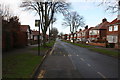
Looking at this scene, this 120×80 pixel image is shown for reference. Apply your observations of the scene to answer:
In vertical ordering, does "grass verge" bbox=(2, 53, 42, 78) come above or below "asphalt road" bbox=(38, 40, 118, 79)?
above

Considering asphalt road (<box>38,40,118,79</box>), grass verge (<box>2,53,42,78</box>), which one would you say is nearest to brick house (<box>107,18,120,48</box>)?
asphalt road (<box>38,40,118,79</box>)

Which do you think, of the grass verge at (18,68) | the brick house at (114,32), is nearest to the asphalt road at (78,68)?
the grass verge at (18,68)

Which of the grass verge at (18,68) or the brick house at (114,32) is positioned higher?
the brick house at (114,32)

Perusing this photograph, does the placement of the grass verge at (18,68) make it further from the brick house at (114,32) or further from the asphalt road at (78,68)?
the brick house at (114,32)

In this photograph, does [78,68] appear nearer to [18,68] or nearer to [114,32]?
[18,68]

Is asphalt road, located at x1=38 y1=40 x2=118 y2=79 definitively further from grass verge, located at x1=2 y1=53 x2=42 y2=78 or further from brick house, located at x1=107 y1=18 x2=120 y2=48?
brick house, located at x1=107 y1=18 x2=120 y2=48

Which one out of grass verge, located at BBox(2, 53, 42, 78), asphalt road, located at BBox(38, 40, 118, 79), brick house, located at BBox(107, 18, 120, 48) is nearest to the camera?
grass verge, located at BBox(2, 53, 42, 78)

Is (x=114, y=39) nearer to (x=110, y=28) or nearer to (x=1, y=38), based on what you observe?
(x=110, y=28)

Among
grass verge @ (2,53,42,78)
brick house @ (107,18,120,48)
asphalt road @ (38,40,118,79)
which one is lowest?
asphalt road @ (38,40,118,79)

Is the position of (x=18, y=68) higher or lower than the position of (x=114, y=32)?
lower

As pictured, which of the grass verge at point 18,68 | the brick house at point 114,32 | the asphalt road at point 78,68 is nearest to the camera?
the grass verge at point 18,68

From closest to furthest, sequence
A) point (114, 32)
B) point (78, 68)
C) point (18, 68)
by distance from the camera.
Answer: point (18, 68) → point (78, 68) → point (114, 32)

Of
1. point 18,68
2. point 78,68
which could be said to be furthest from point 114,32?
point 18,68

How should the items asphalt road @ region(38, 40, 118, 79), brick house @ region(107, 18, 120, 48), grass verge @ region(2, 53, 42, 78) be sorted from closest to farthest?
grass verge @ region(2, 53, 42, 78) < asphalt road @ region(38, 40, 118, 79) < brick house @ region(107, 18, 120, 48)
